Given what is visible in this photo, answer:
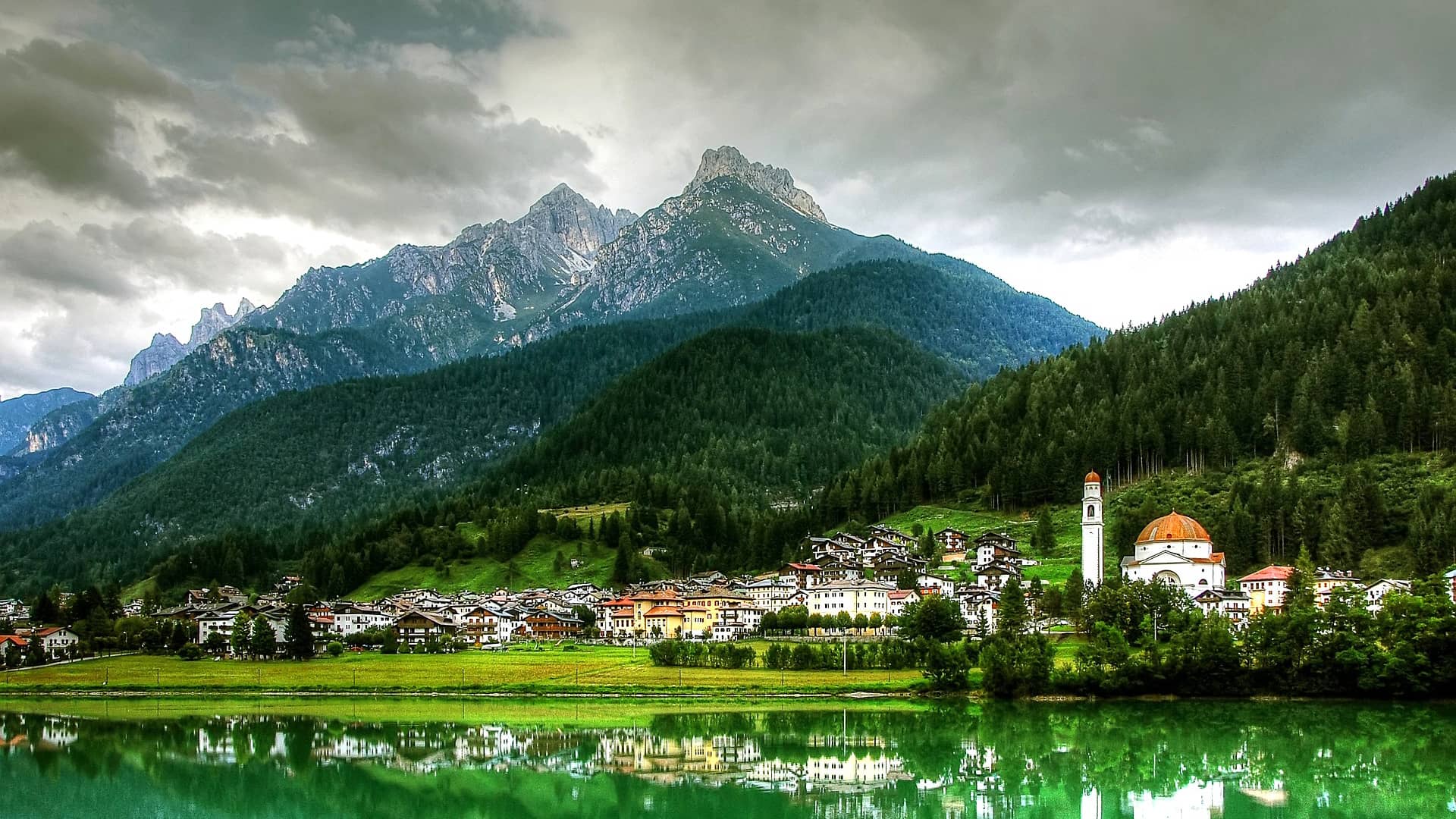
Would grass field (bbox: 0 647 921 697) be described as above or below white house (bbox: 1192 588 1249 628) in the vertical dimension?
below

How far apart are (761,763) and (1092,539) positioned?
60716mm

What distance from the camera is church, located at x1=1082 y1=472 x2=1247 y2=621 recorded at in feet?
359

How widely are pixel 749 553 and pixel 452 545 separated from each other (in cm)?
4706

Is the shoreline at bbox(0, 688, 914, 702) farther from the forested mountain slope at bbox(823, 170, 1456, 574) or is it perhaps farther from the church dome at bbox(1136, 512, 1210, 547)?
the forested mountain slope at bbox(823, 170, 1456, 574)

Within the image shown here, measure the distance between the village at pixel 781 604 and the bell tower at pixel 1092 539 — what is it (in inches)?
5.4

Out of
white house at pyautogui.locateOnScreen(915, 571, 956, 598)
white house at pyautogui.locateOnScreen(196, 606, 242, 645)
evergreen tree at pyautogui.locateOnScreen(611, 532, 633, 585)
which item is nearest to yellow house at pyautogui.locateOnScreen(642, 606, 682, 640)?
white house at pyautogui.locateOnScreen(915, 571, 956, 598)

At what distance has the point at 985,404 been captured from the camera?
7013 inches

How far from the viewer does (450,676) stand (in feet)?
309

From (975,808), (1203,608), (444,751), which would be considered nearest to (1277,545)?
(1203,608)

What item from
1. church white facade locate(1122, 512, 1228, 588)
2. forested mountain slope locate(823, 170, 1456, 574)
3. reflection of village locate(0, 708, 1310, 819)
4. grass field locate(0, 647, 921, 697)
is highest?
forested mountain slope locate(823, 170, 1456, 574)

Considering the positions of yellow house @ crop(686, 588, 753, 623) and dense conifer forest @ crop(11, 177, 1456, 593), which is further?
yellow house @ crop(686, 588, 753, 623)

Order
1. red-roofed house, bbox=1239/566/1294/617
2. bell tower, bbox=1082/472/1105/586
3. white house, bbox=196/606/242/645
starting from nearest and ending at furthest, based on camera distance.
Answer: red-roofed house, bbox=1239/566/1294/617, bell tower, bbox=1082/472/1105/586, white house, bbox=196/606/242/645

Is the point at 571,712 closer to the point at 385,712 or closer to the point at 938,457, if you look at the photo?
the point at 385,712

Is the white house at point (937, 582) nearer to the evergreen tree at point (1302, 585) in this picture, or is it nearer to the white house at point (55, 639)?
the evergreen tree at point (1302, 585)
